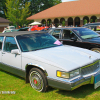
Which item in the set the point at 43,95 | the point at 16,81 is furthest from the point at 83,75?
the point at 16,81

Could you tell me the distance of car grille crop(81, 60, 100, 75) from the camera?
360 cm

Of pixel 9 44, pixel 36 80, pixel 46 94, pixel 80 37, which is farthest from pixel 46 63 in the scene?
pixel 80 37

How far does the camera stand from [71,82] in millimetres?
3295

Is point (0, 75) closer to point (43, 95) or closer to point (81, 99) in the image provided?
point (43, 95)

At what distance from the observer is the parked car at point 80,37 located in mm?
6512

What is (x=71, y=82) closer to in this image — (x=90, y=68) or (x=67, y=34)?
(x=90, y=68)

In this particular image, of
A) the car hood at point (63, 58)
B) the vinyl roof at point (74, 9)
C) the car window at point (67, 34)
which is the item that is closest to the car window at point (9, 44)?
the car hood at point (63, 58)

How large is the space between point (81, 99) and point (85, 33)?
4.23 meters

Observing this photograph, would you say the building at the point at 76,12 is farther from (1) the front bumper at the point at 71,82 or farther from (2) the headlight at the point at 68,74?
(2) the headlight at the point at 68,74

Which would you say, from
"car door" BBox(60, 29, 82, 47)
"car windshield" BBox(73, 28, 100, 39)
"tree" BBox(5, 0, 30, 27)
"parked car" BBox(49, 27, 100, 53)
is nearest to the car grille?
"parked car" BBox(49, 27, 100, 53)

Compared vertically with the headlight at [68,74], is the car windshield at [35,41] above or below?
above

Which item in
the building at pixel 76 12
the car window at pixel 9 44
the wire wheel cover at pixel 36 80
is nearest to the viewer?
the wire wheel cover at pixel 36 80


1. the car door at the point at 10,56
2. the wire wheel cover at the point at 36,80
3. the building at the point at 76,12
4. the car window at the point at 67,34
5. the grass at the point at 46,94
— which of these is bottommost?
the grass at the point at 46,94

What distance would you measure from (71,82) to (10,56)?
88.5 inches
